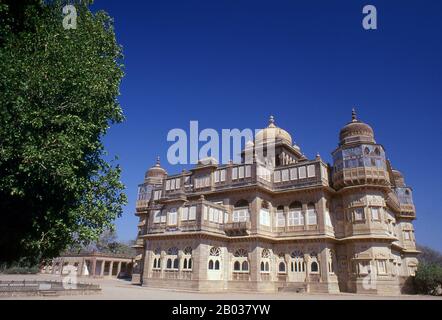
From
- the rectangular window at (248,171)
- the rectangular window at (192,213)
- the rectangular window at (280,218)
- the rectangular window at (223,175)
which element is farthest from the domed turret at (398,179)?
the rectangular window at (192,213)

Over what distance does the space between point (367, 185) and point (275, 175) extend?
9416 millimetres

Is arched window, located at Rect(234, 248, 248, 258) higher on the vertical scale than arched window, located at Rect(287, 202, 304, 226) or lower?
lower

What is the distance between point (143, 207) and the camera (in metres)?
48.7

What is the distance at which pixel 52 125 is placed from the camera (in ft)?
48.8

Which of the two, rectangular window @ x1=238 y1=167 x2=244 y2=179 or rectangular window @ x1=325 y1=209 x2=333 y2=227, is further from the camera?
rectangular window @ x1=238 y1=167 x2=244 y2=179

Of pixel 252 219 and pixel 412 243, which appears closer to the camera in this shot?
pixel 252 219

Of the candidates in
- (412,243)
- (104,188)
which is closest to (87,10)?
(104,188)

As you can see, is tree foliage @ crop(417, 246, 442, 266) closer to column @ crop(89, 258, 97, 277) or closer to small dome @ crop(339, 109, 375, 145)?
small dome @ crop(339, 109, 375, 145)

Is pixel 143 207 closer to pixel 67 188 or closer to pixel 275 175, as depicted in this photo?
pixel 275 175

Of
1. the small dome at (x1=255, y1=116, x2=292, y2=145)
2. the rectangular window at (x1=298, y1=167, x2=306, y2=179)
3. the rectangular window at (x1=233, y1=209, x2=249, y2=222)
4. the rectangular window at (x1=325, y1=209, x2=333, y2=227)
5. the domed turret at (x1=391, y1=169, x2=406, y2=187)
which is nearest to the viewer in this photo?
the rectangular window at (x1=325, y1=209, x2=333, y2=227)

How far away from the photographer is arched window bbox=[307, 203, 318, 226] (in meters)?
33.3

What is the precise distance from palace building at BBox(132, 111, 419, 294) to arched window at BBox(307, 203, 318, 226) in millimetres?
101

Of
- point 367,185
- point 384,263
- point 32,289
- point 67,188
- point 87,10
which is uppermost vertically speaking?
point 87,10


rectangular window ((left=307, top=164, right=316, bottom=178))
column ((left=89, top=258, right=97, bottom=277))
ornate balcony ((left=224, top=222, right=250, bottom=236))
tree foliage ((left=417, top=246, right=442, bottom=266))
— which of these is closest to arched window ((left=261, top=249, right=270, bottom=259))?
ornate balcony ((left=224, top=222, right=250, bottom=236))
